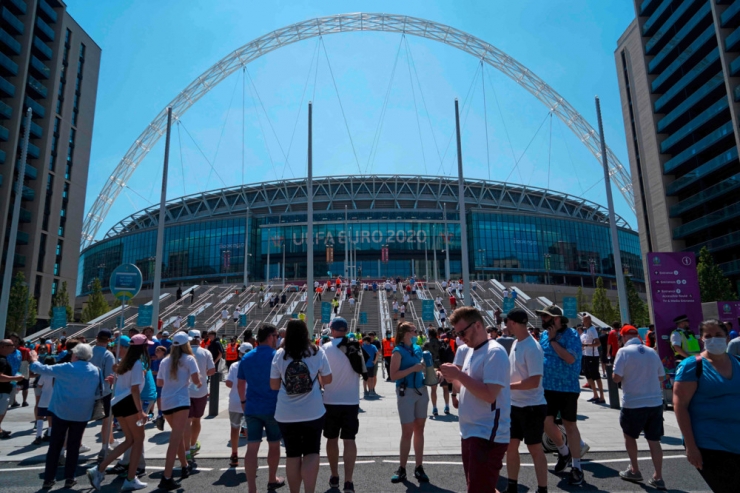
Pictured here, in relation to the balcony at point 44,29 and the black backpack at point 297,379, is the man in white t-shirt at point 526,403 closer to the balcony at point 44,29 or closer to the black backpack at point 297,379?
the black backpack at point 297,379

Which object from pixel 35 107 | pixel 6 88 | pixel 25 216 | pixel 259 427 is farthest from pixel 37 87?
pixel 259 427

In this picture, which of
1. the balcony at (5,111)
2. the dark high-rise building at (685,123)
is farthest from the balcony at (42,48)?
the dark high-rise building at (685,123)

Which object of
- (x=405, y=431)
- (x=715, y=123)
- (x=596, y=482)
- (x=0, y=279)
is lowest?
(x=596, y=482)

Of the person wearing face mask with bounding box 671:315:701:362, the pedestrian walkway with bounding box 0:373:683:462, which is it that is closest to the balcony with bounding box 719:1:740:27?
the person wearing face mask with bounding box 671:315:701:362

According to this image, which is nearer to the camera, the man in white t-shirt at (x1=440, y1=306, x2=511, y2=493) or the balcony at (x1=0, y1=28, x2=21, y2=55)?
the man in white t-shirt at (x1=440, y1=306, x2=511, y2=493)

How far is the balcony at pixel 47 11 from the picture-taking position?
61.9 meters

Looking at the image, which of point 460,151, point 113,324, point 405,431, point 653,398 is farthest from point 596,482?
point 113,324

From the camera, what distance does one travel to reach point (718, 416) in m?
3.97

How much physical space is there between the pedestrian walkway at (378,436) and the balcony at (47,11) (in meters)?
67.1

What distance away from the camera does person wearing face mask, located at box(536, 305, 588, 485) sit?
6.33 metres

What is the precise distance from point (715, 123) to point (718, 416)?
60999 mm

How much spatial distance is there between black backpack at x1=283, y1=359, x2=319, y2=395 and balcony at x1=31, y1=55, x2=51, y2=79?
71.8m

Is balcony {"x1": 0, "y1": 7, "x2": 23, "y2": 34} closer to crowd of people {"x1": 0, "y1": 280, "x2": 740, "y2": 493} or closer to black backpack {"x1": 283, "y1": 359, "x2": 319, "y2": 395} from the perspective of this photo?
crowd of people {"x1": 0, "y1": 280, "x2": 740, "y2": 493}

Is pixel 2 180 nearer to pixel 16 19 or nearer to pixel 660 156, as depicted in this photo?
pixel 16 19
